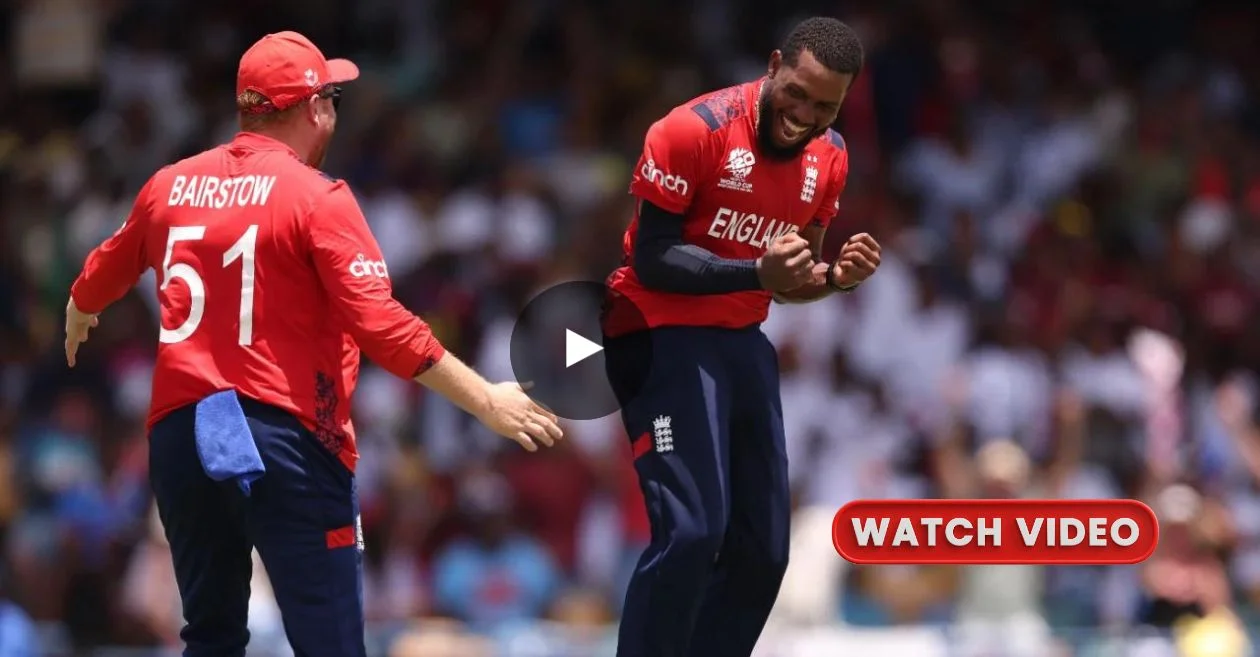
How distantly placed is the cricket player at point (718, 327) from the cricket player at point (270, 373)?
0.55 m

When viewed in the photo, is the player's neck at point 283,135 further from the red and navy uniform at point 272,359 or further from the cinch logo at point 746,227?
the cinch logo at point 746,227

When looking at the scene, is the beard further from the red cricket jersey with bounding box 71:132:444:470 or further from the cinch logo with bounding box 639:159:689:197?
the red cricket jersey with bounding box 71:132:444:470

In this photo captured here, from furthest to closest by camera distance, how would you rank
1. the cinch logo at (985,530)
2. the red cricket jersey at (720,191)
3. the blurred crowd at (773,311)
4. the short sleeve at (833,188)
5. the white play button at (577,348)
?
the blurred crowd at (773,311), the short sleeve at (833,188), the white play button at (577,348), the red cricket jersey at (720,191), the cinch logo at (985,530)

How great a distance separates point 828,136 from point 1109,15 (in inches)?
406

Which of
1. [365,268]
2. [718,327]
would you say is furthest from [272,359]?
[718,327]

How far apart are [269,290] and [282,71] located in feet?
2.39

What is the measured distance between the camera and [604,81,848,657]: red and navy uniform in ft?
21.5

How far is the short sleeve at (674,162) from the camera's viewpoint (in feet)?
21.5

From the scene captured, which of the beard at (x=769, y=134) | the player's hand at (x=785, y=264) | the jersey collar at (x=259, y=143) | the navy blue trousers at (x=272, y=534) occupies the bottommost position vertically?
the navy blue trousers at (x=272, y=534)

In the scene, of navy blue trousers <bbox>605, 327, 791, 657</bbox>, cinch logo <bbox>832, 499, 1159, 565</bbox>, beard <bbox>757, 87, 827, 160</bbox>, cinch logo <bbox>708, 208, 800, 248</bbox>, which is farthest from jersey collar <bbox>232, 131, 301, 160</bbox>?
cinch logo <bbox>832, 499, 1159, 565</bbox>

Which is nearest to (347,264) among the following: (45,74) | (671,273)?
(671,273)

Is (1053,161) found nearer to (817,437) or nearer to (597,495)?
(817,437)

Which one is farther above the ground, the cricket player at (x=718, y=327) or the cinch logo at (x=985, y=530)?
the cricket player at (x=718, y=327)

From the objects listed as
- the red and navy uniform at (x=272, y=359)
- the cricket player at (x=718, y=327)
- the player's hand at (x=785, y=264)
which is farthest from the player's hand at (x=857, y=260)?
the red and navy uniform at (x=272, y=359)
